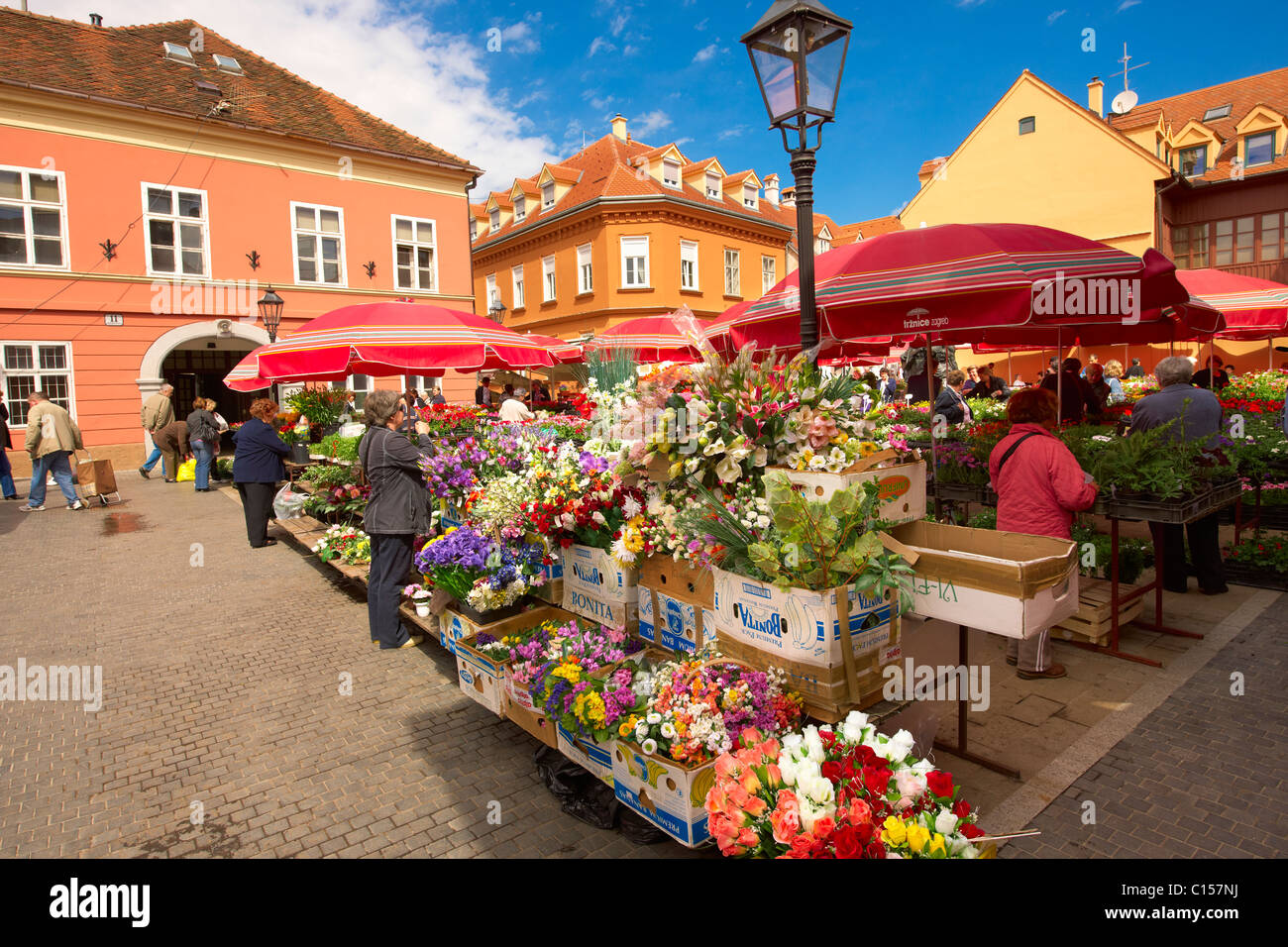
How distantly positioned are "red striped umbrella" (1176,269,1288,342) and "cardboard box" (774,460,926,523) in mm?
7790

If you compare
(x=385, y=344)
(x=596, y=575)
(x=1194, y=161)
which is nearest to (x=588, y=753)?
(x=596, y=575)

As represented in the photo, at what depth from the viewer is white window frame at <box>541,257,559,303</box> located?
98.7 feet

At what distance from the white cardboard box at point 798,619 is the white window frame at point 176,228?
66.8 ft

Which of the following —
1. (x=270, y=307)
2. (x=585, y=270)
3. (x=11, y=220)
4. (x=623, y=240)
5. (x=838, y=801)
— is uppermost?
(x=623, y=240)

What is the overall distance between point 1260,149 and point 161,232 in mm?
37988

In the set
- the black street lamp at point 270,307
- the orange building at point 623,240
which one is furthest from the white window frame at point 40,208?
the orange building at point 623,240

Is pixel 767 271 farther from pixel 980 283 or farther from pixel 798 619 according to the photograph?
pixel 798 619

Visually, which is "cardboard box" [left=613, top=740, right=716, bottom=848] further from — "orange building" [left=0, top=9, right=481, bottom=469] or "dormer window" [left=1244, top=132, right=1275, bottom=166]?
"dormer window" [left=1244, top=132, right=1275, bottom=166]

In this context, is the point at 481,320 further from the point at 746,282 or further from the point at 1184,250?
the point at 1184,250

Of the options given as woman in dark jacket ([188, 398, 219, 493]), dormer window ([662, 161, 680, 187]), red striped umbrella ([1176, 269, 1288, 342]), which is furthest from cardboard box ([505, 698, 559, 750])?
dormer window ([662, 161, 680, 187])

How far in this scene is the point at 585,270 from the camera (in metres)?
28.6

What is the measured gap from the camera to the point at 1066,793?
3.31m

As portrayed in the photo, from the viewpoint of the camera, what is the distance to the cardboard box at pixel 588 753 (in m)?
3.09

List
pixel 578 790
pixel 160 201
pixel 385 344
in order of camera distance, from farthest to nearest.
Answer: pixel 160 201 < pixel 385 344 < pixel 578 790
